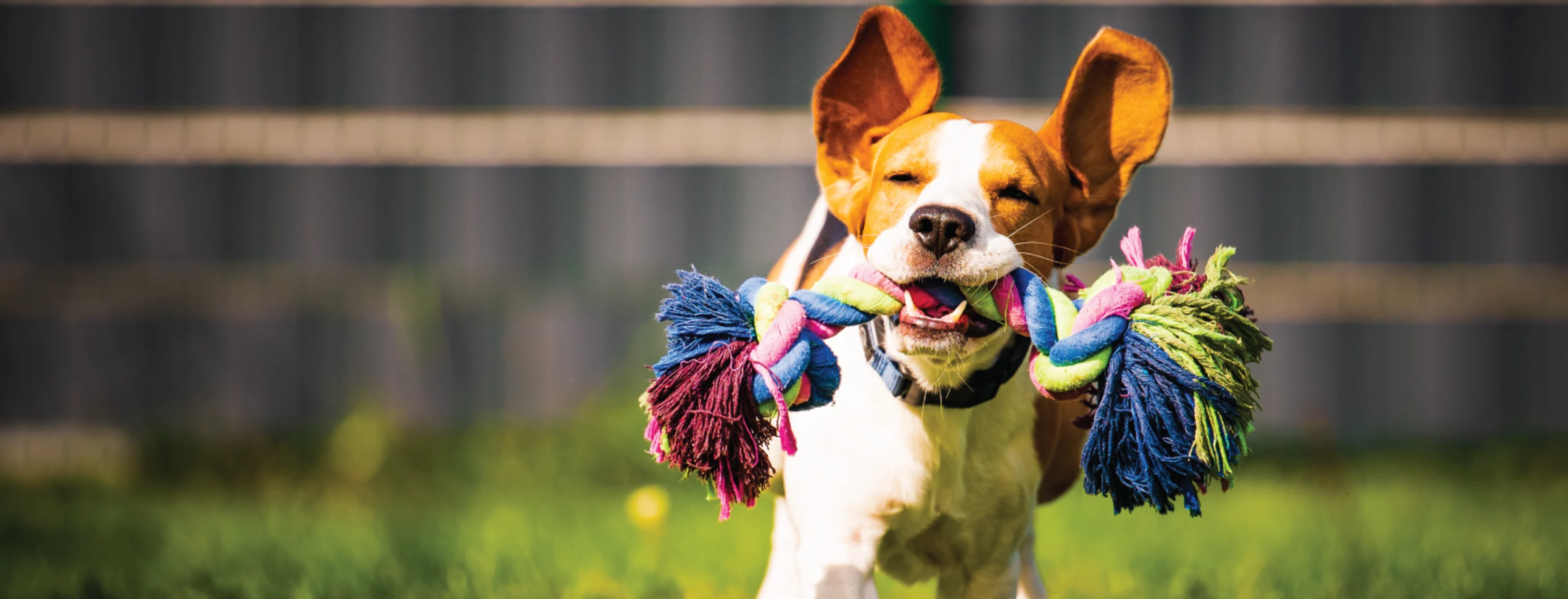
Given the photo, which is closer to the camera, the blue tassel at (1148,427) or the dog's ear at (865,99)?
the blue tassel at (1148,427)

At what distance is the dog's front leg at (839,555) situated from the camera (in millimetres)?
2236

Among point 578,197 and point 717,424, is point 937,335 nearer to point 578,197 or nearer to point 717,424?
point 717,424

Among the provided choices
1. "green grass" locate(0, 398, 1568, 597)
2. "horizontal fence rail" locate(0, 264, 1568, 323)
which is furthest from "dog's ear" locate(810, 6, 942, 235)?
"horizontal fence rail" locate(0, 264, 1568, 323)

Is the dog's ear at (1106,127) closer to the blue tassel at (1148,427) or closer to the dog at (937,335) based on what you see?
the dog at (937,335)

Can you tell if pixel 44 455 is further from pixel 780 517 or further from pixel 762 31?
A: pixel 780 517

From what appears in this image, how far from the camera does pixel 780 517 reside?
274 cm

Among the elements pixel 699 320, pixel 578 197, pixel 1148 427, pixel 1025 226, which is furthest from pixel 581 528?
pixel 1148 427

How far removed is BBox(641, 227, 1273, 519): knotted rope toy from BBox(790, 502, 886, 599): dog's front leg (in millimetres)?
275

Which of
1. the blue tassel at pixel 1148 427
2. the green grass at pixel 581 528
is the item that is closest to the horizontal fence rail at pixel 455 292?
the green grass at pixel 581 528

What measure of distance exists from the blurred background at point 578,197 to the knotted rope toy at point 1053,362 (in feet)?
11.1

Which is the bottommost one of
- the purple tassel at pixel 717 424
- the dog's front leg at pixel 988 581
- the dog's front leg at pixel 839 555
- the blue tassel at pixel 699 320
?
the dog's front leg at pixel 988 581

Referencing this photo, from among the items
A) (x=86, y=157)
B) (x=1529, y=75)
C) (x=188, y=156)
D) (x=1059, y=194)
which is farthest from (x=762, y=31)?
(x=1059, y=194)

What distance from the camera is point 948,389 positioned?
7.37 feet

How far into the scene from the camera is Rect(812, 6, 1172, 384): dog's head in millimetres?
1978
